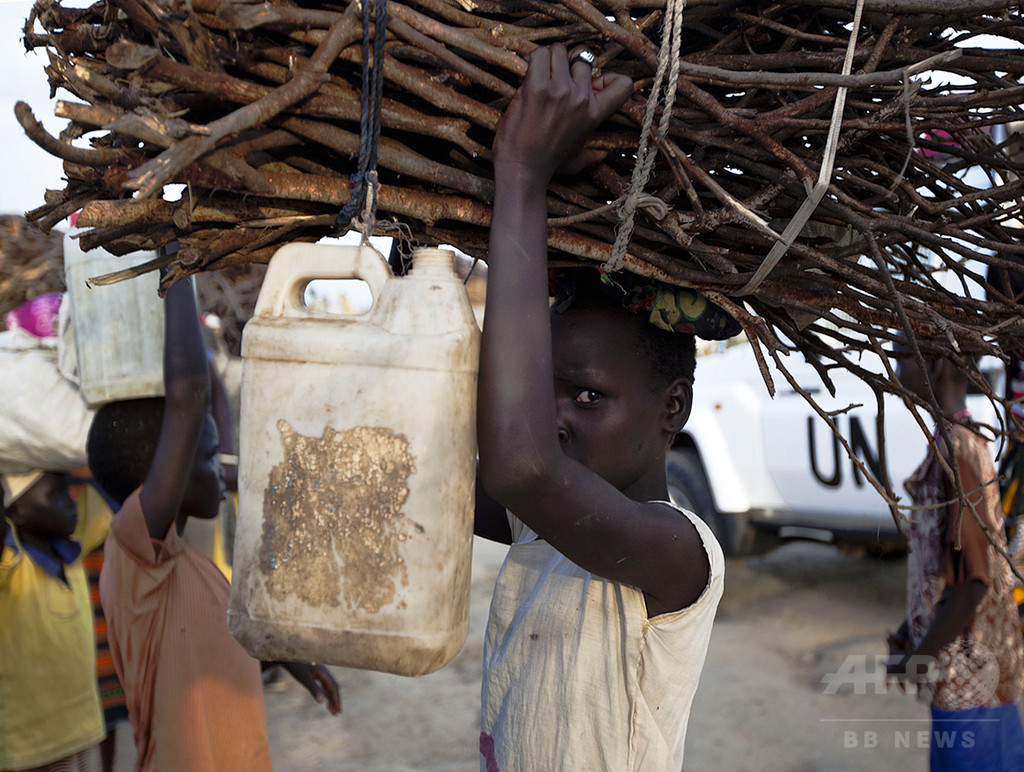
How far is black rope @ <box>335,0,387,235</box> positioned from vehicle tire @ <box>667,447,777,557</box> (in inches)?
177

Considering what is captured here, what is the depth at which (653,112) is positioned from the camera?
1.04m

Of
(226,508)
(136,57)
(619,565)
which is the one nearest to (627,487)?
(619,565)

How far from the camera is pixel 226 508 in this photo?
4430 millimetres

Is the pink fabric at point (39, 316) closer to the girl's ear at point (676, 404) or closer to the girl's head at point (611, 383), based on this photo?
the girl's head at point (611, 383)

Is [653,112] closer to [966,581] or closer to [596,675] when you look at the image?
[596,675]

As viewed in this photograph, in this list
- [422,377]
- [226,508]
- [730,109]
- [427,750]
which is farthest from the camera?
[226,508]

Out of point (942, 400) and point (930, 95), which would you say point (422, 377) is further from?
point (942, 400)

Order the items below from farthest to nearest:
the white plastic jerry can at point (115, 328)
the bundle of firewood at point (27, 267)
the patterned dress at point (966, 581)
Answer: the bundle of firewood at point (27, 267) → the patterned dress at point (966, 581) → the white plastic jerry can at point (115, 328)

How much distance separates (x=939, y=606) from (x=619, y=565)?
2090 mm

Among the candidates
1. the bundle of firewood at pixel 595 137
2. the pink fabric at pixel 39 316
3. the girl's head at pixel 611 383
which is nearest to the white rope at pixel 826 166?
the bundle of firewood at pixel 595 137

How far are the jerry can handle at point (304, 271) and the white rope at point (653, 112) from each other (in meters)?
0.33

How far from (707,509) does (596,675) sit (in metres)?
4.18

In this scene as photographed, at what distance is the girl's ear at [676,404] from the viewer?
5.02ft

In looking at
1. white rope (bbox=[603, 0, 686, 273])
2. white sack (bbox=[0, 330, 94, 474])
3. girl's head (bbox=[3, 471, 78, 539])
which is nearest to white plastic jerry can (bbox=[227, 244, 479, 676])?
white rope (bbox=[603, 0, 686, 273])
